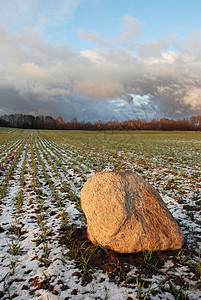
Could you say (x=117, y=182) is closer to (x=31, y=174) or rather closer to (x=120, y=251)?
(x=120, y=251)

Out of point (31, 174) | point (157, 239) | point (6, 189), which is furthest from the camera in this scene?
point (31, 174)

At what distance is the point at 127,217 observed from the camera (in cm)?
349

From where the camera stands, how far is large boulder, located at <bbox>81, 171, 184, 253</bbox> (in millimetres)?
3461

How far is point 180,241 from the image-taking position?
3.69 metres

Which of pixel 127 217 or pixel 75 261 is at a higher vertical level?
pixel 127 217

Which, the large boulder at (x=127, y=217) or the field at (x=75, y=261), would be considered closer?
the field at (x=75, y=261)

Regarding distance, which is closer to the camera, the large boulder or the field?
the field

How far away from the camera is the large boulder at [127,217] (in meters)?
3.46

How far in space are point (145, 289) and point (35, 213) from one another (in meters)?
3.97

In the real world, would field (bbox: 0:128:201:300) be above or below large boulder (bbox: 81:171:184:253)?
below

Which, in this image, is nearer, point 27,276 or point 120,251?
point 27,276

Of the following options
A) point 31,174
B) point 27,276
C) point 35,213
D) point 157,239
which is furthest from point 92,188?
point 31,174

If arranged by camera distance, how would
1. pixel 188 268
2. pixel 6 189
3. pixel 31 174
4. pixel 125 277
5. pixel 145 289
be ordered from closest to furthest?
pixel 145 289
pixel 125 277
pixel 188 268
pixel 6 189
pixel 31 174

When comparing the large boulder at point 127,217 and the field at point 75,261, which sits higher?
the large boulder at point 127,217
